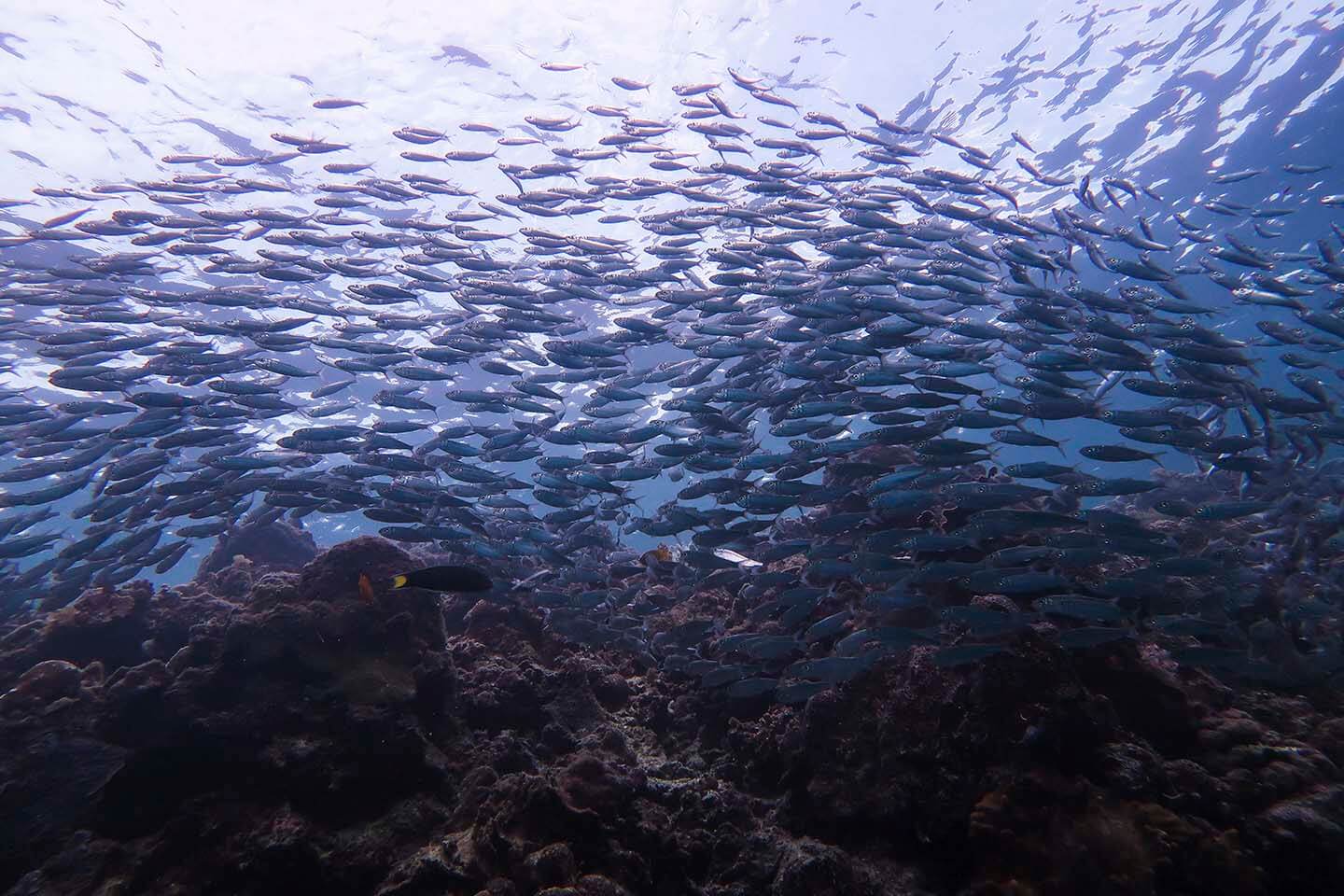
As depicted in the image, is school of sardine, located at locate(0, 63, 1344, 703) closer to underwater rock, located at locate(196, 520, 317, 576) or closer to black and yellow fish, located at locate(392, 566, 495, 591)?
black and yellow fish, located at locate(392, 566, 495, 591)

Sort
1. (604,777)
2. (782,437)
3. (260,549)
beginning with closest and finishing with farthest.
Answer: (604,777) → (782,437) → (260,549)

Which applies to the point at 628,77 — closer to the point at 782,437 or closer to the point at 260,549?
the point at 782,437

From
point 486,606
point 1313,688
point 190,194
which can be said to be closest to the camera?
point 1313,688

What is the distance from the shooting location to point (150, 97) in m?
14.5

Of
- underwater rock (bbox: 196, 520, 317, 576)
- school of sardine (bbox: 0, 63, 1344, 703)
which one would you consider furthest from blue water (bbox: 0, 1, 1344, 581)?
school of sardine (bbox: 0, 63, 1344, 703)

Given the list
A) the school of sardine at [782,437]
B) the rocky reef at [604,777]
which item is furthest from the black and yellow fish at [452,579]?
the school of sardine at [782,437]

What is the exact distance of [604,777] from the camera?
4.61 meters

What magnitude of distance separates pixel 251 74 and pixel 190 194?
5237 millimetres

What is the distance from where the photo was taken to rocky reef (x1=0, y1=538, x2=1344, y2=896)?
13.0ft

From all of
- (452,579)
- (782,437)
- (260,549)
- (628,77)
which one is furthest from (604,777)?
(628,77)

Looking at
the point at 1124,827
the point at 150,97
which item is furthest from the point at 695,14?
the point at 1124,827

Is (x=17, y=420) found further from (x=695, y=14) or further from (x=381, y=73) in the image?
(x=695, y=14)

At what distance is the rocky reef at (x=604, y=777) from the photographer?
3.96 metres

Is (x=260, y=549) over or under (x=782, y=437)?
under
